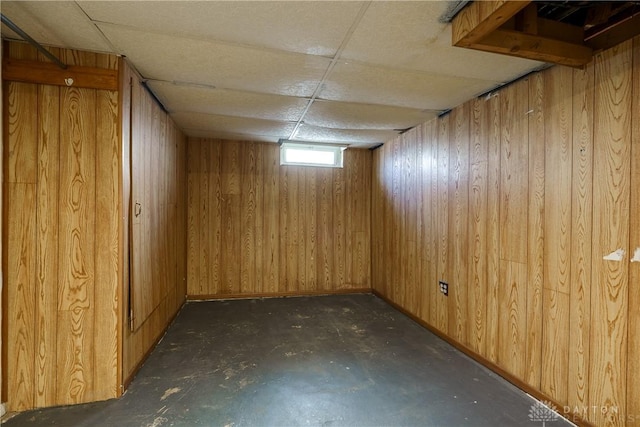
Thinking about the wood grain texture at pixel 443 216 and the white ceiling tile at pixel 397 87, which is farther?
the wood grain texture at pixel 443 216

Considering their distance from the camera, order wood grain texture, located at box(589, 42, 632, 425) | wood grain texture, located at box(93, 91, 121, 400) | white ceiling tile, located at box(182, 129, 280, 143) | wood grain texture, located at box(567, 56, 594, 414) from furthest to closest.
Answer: white ceiling tile, located at box(182, 129, 280, 143)
wood grain texture, located at box(93, 91, 121, 400)
wood grain texture, located at box(567, 56, 594, 414)
wood grain texture, located at box(589, 42, 632, 425)

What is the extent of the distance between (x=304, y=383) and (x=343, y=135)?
9.50 feet

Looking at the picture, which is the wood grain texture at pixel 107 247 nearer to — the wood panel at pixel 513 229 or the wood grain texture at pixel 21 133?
the wood grain texture at pixel 21 133

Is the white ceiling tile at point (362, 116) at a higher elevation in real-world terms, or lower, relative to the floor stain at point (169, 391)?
higher

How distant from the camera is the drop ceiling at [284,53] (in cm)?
150

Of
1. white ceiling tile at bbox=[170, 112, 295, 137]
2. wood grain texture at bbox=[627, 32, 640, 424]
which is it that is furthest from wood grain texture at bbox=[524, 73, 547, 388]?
white ceiling tile at bbox=[170, 112, 295, 137]

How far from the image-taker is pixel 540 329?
2.03m

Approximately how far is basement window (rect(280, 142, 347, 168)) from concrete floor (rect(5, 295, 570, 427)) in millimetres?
2289

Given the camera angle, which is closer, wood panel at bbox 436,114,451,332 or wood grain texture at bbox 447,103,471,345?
wood grain texture at bbox 447,103,471,345

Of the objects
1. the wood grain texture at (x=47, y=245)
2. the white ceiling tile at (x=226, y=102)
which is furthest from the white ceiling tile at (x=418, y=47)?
the wood grain texture at (x=47, y=245)

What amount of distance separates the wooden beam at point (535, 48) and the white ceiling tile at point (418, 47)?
0.25 m

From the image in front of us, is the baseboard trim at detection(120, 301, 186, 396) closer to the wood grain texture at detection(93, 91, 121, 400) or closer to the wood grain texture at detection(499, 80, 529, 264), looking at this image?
the wood grain texture at detection(93, 91, 121, 400)

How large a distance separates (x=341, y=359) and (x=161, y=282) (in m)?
1.92

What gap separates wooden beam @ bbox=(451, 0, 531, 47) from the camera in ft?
4.22
